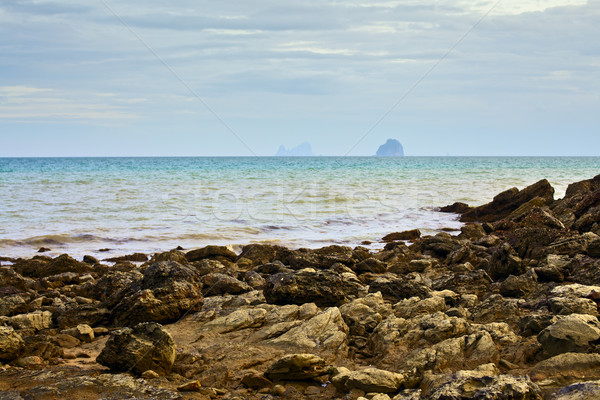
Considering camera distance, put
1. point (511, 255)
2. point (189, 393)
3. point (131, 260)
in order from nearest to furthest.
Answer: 1. point (189, 393)
2. point (511, 255)
3. point (131, 260)

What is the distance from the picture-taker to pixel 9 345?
5.62 meters

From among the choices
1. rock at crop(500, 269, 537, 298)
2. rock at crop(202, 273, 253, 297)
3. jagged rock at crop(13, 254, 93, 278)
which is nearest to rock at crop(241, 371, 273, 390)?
rock at crop(202, 273, 253, 297)

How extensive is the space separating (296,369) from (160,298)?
2.44m

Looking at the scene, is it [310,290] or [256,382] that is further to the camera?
[310,290]

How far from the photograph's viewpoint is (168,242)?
14562mm

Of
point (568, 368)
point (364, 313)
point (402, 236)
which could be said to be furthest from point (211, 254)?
point (568, 368)

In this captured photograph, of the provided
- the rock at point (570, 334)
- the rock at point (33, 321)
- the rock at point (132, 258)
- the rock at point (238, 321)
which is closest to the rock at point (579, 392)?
the rock at point (570, 334)

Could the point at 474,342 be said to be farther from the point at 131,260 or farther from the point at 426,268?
the point at 131,260

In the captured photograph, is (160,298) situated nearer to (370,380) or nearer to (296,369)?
(296,369)

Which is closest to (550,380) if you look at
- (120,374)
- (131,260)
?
(120,374)

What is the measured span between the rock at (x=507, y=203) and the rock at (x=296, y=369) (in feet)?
50.5

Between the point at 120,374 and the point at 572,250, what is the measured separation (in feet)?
22.5

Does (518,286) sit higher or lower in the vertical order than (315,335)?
higher

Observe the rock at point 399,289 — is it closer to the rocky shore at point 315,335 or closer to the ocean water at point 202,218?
the rocky shore at point 315,335
